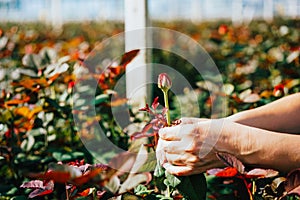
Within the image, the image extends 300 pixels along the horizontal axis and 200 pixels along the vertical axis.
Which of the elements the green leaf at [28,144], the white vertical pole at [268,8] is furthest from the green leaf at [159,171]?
the white vertical pole at [268,8]

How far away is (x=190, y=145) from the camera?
1114mm

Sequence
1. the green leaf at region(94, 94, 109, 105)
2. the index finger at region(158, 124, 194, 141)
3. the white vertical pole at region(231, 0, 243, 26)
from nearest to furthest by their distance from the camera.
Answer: the index finger at region(158, 124, 194, 141) → the green leaf at region(94, 94, 109, 105) → the white vertical pole at region(231, 0, 243, 26)

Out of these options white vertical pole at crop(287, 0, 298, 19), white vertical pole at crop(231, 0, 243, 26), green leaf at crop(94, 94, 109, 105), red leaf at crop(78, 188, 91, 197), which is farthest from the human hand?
white vertical pole at crop(287, 0, 298, 19)

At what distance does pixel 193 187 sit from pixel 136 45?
30.1 inches

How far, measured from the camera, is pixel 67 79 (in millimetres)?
1996

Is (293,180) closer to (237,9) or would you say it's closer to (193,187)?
(193,187)

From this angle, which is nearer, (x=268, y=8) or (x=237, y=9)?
(x=237, y=9)

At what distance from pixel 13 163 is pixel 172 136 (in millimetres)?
630

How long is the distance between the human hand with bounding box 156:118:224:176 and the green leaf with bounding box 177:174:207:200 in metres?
0.02

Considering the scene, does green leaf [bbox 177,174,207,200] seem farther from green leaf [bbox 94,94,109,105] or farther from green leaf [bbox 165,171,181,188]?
green leaf [bbox 94,94,109,105]

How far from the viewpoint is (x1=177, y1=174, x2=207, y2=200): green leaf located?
1116mm

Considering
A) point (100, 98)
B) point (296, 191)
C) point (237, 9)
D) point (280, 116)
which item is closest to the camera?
point (296, 191)

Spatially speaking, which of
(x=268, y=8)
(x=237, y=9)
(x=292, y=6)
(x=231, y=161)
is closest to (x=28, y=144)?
(x=231, y=161)

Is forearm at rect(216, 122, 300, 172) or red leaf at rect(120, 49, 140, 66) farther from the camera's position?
red leaf at rect(120, 49, 140, 66)
